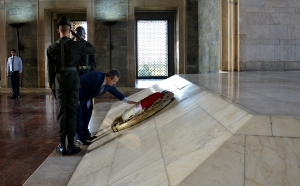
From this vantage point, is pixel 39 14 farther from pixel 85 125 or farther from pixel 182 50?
pixel 85 125

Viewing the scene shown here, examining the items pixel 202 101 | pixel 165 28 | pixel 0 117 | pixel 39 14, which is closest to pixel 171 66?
pixel 165 28

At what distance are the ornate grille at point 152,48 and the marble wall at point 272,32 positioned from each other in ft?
29.3

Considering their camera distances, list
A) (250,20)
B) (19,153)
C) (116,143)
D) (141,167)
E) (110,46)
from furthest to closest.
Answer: (110,46)
(250,20)
(19,153)
(116,143)
(141,167)

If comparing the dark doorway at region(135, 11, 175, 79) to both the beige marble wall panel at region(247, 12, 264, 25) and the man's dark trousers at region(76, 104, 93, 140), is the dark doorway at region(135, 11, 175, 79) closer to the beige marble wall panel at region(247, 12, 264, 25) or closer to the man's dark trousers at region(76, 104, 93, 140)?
the beige marble wall panel at region(247, 12, 264, 25)

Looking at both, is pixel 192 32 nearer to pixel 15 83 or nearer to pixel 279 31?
pixel 279 31

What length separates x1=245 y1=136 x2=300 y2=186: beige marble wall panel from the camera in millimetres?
2041

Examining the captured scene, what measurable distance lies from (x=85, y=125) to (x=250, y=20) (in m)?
5.73

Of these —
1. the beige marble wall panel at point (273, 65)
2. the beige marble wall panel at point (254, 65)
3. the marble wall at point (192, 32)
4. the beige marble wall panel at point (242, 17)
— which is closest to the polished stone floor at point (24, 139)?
the beige marble wall panel at point (254, 65)

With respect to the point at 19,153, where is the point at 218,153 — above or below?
above

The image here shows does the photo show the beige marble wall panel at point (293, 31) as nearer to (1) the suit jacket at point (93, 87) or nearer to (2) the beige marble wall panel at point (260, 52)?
(2) the beige marble wall panel at point (260, 52)

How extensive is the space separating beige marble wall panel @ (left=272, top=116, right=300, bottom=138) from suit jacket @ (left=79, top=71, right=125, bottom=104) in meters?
2.78

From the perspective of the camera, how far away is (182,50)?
568 inches

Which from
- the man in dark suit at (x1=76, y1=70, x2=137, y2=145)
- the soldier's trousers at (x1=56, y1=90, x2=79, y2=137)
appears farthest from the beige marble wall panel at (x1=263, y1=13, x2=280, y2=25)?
the soldier's trousers at (x1=56, y1=90, x2=79, y2=137)

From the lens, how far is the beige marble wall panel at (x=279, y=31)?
9195mm
